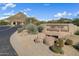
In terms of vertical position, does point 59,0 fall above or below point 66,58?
above

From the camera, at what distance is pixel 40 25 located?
3156 mm

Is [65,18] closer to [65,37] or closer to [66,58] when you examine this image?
[65,37]

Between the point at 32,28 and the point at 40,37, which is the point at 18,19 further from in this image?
the point at 40,37

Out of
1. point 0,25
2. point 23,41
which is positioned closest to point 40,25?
point 23,41

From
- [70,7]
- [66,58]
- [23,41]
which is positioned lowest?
[66,58]

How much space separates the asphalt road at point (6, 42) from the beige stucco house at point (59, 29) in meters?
0.41

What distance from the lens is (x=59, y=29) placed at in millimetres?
3146

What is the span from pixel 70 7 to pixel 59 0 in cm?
15

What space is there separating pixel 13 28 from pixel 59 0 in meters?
0.64

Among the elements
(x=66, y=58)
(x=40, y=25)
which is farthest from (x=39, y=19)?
(x=66, y=58)

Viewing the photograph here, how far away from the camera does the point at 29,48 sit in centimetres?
312

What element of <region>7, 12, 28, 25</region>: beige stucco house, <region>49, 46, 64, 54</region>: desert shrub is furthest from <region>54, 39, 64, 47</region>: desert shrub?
<region>7, 12, 28, 25</region>: beige stucco house

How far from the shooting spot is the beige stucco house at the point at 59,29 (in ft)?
10.3

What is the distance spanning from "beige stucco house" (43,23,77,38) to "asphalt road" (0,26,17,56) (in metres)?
0.41
